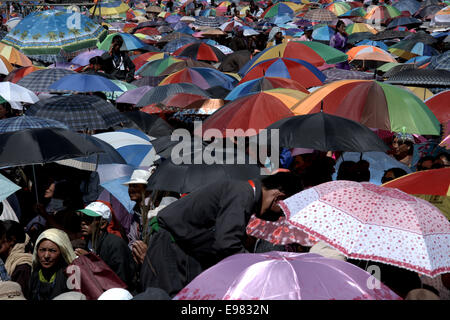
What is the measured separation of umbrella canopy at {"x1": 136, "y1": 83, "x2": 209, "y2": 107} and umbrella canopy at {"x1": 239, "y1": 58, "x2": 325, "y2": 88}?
28.7 inches

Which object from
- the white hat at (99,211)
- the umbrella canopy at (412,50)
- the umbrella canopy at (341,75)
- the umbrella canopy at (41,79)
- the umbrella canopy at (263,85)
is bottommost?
the umbrella canopy at (412,50)

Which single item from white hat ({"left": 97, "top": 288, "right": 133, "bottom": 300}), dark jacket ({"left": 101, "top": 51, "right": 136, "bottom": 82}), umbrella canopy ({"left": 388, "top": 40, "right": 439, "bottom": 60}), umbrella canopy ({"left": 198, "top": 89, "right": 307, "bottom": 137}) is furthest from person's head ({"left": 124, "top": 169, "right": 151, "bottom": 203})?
umbrella canopy ({"left": 388, "top": 40, "right": 439, "bottom": 60})

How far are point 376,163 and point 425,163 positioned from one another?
0.50 metres

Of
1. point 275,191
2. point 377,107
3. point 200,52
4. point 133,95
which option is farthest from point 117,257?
point 200,52

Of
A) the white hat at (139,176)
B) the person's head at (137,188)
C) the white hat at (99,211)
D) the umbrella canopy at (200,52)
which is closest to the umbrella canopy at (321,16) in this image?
the umbrella canopy at (200,52)

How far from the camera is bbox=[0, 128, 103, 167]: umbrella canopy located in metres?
5.39

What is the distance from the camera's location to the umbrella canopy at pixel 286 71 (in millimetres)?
9172

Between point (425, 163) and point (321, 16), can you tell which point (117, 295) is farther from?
point (321, 16)

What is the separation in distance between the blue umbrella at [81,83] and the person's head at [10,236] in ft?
13.9

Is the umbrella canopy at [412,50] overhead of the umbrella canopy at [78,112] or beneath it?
beneath

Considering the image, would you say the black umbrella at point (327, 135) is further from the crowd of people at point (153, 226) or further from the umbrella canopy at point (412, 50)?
the umbrella canopy at point (412, 50)
